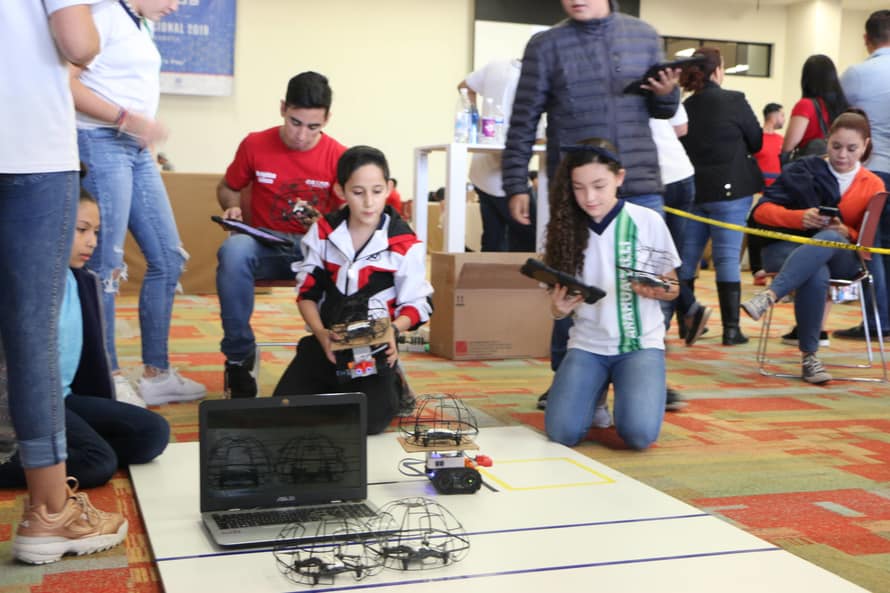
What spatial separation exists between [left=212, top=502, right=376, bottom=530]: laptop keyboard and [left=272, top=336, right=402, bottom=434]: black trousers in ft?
2.36

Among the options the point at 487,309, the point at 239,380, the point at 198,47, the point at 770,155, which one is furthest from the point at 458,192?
the point at 198,47

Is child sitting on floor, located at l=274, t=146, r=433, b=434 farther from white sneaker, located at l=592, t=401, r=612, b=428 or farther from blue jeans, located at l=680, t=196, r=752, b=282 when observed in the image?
blue jeans, located at l=680, t=196, r=752, b=282

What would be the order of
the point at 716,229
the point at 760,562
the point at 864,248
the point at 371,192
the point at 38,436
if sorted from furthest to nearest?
the point at 716,229 → the point at 864,248 → the point at 371,192 → the point at 760,562 → the point at 38,436

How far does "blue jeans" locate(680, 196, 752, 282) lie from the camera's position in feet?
14.8

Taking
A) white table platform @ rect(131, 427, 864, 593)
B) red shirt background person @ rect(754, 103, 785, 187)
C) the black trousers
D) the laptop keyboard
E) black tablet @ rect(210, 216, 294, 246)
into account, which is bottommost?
white table platform @ rect(131, 427, 864, 593)

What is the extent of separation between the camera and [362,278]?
269 cm

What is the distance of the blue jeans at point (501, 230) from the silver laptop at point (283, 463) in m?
2.67

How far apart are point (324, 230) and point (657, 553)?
1.38 meters

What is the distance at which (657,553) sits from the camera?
1724mm

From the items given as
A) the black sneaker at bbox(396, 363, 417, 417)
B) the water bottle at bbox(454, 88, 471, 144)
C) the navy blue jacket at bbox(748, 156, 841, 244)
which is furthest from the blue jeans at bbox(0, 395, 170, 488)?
the navy blue jacket at bbox(748, 156, 841, 244)

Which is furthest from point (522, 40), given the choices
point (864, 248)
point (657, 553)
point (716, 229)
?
point (657, 553)

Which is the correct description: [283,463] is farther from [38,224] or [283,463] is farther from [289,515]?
[38,224]

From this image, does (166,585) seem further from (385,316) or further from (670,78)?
(670,78)

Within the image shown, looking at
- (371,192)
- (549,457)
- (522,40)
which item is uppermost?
(522,40)
